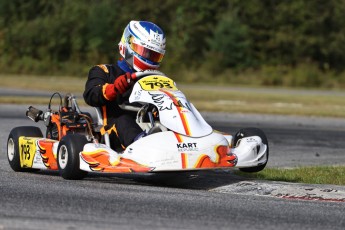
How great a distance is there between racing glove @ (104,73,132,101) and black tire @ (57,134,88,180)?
540mm

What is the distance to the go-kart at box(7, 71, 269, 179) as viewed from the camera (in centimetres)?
814

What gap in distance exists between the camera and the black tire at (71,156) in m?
8.58

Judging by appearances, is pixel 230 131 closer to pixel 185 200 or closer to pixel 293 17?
pixel 185 200

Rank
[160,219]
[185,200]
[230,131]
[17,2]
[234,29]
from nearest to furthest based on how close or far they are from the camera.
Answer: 1. [160,219]
2. [185,200]
3. [230,131]
4. [234,29]
5. [17,2]

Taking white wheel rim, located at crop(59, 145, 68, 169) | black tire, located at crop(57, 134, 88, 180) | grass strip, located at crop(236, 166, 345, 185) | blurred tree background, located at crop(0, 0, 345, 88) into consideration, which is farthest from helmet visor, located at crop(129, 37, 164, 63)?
blurred tree background, located at crop(0, 0, 345, 88)

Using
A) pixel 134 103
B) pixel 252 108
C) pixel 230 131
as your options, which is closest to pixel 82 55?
pixel 252 108

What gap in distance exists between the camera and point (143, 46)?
940 centimetres

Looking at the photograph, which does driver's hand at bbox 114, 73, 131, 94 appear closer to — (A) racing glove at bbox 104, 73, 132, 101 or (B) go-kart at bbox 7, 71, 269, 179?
(A) racing glove at bbox 104, 73, 132, 101

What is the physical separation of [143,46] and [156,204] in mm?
2812

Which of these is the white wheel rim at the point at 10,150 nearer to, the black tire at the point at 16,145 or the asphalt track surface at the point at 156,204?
the black tire at the point at 16,145

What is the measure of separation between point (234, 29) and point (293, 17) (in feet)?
13.7

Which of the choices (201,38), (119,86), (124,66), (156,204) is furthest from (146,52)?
(201,38)

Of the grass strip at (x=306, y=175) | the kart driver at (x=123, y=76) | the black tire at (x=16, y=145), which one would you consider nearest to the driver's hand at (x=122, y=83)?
the kart driver at (x=123, y=76)

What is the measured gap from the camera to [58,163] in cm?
891
